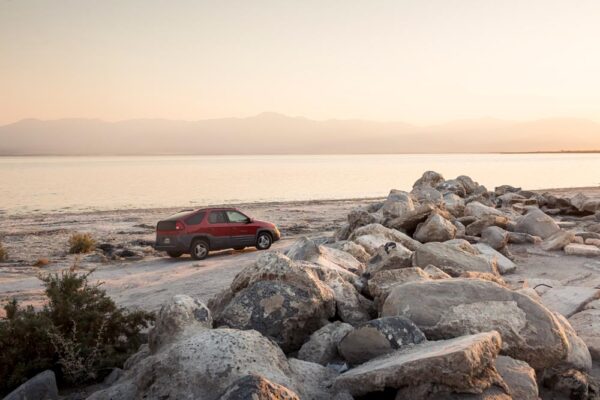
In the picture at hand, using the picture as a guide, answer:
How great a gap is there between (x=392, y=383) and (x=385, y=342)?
880 mm

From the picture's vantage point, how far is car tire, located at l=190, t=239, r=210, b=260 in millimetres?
18031

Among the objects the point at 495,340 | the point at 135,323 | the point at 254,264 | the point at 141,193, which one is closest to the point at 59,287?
the point at 135,323

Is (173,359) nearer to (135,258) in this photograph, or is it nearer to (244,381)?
(244,381)

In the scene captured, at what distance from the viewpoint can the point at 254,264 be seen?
24.9 ft

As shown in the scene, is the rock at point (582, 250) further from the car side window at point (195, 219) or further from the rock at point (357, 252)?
the car side window at point (195, 219)

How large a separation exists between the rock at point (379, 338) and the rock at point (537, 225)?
12.4 meters

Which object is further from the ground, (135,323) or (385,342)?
(385,342)

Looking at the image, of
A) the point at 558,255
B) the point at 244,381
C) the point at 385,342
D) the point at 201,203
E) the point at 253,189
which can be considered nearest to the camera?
the point at 244,381

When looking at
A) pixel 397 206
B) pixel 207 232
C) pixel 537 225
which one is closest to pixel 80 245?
pixel 207 232

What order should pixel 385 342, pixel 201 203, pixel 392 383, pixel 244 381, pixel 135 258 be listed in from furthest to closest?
1. pixel 201 203
2. pixel 135 258
3. pixel 385 342
4. pixel 392 383
5. pixel 244 381

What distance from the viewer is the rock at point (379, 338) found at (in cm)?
552

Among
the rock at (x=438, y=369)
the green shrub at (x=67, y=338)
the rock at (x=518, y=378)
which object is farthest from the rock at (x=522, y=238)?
the green shrub at (x=67, y=338)

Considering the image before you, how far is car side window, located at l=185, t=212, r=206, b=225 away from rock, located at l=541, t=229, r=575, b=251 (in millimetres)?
10935

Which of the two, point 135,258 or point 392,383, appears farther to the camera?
point 135,258
